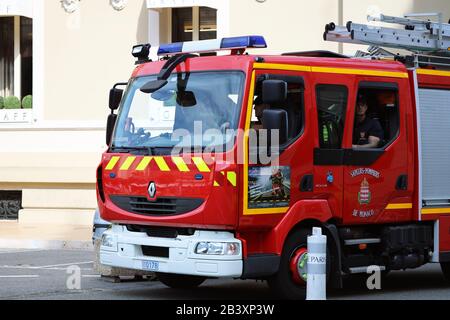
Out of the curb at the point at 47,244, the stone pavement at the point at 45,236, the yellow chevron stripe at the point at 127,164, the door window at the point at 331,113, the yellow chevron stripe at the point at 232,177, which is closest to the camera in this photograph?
the yellow chevron stripe at the point at 232,177

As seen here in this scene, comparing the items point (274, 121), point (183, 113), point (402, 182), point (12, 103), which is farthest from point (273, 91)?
point (12, 103)

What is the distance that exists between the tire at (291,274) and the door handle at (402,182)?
1.52m

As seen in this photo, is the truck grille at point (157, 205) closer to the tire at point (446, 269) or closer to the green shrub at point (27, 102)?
the tire at point (446, 269)

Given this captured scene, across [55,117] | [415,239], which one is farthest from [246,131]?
[55,117]

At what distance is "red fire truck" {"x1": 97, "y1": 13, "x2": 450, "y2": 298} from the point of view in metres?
11.1

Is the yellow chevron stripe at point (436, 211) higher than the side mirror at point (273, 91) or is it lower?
lower

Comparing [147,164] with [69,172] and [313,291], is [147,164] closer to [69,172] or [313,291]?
[313,291]

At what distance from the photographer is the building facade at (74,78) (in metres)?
24.3

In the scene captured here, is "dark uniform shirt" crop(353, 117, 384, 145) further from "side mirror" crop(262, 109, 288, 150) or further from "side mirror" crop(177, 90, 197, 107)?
"side mirror" crop(177, 90, 197, 107)

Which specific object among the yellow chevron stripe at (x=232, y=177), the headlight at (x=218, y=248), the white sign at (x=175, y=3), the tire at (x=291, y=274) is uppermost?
the white sign at (x=175, y=3)

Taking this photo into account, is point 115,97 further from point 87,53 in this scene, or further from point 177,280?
point 87,53

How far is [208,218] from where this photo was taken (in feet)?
36.1

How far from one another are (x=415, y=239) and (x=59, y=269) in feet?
18.6

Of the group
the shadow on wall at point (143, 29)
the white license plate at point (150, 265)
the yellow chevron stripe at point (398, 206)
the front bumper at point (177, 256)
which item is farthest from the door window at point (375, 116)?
the shadow on wall at point (143, 29)
